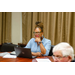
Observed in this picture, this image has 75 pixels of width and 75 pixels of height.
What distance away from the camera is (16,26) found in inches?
157

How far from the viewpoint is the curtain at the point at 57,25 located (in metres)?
2.80

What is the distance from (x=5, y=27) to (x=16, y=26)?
1.43 feet

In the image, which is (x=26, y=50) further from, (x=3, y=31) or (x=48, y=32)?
(x=3, y=31)

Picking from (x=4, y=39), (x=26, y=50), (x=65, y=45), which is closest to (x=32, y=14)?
(x=4, y=39)

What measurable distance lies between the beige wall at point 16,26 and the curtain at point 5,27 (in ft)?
0.55

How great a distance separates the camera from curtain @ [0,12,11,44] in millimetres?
3684

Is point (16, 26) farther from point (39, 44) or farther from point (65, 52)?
point (65, 52)

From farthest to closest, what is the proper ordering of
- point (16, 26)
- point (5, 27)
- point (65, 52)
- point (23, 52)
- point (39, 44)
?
point (16, 26), point (5, 27), point (39, 44), point (23, 52), point (65, 52)

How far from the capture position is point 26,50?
163cm

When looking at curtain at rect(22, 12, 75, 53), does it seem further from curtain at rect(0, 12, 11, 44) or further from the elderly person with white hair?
the elderly person with white hair

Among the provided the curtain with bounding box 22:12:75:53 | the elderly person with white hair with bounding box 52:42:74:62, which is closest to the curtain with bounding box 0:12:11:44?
the curtain with bounding box 22:12:75:53

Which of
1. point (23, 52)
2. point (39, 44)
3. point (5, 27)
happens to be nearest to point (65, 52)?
point (23, 52)

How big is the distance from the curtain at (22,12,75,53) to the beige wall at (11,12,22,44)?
1.46ft

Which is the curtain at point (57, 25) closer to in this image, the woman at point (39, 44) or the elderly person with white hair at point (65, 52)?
the woman at point (39, 44)
